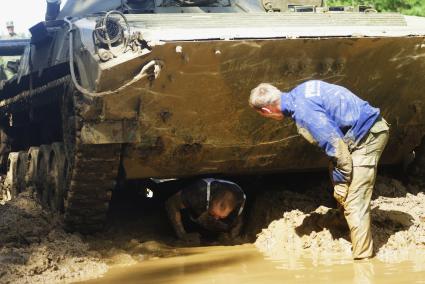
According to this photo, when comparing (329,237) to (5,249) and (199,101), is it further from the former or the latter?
(5,249)

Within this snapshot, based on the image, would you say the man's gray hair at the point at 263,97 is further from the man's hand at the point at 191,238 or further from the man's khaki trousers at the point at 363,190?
the man's hand at the point at 191,238

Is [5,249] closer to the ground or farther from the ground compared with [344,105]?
closer to the ground

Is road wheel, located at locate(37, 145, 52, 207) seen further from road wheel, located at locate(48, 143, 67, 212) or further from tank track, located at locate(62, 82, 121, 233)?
tank track, located at locate(62, 82, 121, 233)

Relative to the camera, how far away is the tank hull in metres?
5.62

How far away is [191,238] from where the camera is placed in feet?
22.1

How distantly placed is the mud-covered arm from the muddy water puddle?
703mm

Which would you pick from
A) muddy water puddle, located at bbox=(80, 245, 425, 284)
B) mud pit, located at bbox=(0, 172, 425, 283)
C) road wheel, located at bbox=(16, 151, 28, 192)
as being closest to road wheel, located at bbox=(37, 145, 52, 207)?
mud pit, located at bbox=(0, 172, 425, 283)

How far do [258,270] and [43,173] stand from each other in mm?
3148

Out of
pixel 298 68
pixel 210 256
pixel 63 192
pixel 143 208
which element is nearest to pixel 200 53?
pixel 298 68

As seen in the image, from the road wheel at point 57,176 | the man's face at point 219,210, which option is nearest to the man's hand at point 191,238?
the man's face at point 219,210

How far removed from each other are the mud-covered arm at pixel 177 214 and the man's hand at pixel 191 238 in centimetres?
2

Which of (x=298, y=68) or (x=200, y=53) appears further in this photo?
(x=298, y=68)

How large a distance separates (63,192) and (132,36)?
6.31 ft

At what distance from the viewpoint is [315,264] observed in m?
5.39
